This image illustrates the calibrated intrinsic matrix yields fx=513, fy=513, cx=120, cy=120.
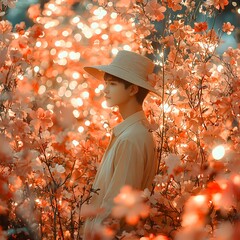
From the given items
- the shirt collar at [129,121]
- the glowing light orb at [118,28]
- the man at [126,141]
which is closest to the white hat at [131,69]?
the man at [126,141]

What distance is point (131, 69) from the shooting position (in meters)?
2.69

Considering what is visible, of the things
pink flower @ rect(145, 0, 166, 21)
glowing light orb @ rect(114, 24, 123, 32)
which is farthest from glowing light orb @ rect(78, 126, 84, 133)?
pink flower @ rect(145, 0, 166, 21)

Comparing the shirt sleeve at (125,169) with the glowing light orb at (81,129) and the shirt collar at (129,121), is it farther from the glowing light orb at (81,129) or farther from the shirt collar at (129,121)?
the glowing light orb at (81,129)

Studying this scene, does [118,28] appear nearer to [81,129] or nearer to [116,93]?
[81,129]

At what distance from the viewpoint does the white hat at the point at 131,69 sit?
8.61ft

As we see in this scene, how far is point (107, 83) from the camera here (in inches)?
107

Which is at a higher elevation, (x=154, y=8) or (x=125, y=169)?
(x=154, y=8)

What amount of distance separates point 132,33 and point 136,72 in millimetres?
1455

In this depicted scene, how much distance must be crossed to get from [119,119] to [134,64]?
942 mm

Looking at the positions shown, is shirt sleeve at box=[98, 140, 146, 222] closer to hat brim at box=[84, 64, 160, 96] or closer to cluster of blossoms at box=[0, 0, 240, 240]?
cluster of blossoms at box=[0, 0, 240, 240]

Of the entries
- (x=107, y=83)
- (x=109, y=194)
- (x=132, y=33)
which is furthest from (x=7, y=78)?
(x=132, y=33)

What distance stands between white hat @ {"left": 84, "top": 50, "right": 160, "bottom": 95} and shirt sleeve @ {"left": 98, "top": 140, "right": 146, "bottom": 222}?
0.34 metres

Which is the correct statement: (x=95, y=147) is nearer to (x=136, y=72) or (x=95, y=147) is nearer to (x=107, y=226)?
(x=136, y=72)

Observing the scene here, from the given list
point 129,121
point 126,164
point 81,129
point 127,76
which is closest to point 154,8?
point 127,76
